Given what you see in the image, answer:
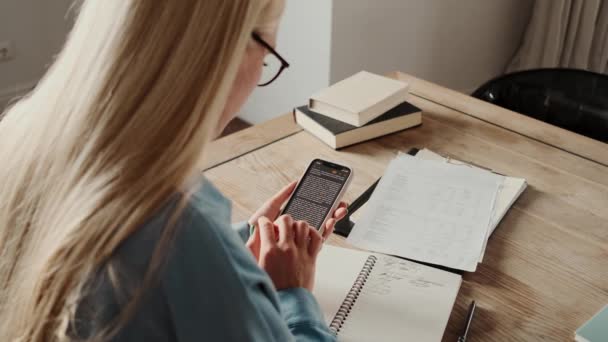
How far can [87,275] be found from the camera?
595mm

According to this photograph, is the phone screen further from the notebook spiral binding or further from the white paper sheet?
the white paper sheet

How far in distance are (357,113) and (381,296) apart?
0.47 metres

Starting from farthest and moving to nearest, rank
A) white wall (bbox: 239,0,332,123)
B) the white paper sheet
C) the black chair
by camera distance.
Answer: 1. white wall (bbox: 239,0,332,123)
2. the black chair
3. the white paper sheet

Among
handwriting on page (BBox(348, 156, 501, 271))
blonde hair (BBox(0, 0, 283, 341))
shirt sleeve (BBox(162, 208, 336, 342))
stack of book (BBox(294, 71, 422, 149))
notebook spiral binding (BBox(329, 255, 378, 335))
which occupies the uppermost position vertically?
blonde hair (BBox(0, 0, 283, 341))

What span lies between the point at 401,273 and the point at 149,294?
0.50 m

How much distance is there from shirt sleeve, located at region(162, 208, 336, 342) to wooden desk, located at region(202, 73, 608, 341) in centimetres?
37

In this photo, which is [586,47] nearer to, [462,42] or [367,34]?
[462,42]

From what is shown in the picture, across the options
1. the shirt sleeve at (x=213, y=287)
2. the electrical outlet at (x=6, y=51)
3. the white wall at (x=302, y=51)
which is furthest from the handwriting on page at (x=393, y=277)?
the electrical outlet at (x=6, y=51)

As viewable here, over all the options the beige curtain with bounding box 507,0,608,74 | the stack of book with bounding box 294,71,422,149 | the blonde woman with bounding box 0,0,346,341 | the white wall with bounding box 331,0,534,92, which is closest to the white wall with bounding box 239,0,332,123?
the white wall with bounding box 331,0,534,92

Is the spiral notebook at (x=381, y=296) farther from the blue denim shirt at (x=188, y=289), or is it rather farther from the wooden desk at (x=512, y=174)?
the blue denim shirt at (x=188, y=289)

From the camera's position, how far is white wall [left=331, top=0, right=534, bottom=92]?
8.05ft

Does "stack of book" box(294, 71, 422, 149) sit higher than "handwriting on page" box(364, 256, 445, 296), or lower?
higher

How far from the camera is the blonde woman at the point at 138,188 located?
59cm

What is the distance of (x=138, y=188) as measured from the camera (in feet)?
1.94
